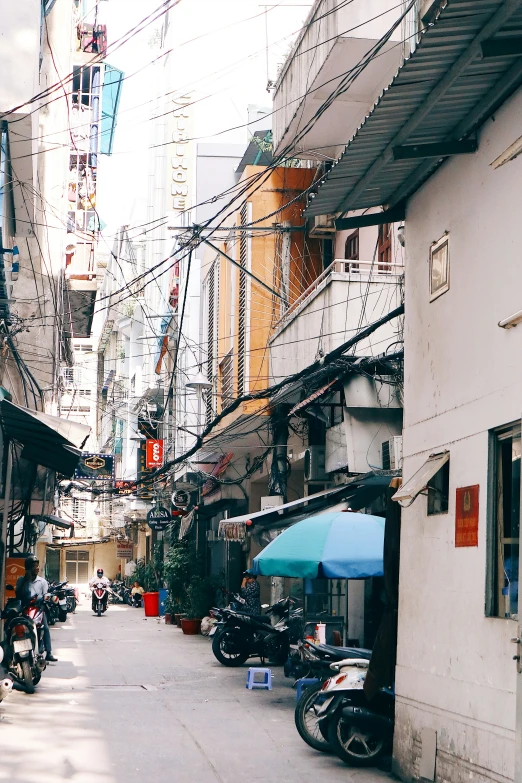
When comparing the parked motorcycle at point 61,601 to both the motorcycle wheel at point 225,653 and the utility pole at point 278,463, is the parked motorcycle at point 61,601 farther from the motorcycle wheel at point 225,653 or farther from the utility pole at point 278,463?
the motorcycle wheel at point 225,653

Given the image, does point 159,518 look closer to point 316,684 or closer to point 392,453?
point 392,453

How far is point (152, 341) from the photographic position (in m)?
45.3

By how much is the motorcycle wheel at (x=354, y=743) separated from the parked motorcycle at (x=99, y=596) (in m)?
25.8

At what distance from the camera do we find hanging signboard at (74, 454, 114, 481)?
28.4 meters

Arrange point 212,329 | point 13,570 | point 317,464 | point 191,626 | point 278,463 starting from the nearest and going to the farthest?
point 317,464, point 13,570, point 278,463, point 212,329, point 191,626

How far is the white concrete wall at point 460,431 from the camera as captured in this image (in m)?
6.92

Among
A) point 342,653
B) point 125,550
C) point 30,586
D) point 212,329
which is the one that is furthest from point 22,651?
point 125,550

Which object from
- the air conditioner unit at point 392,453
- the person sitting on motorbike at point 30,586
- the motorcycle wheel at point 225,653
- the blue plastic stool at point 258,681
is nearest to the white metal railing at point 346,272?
the air conditioner unit at point 392,453

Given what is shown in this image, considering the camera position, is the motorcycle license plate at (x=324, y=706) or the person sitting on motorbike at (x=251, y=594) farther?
the person sitting on motorbike at (x=251, y=594)

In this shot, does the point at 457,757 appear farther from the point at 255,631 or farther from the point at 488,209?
the point at 255,631

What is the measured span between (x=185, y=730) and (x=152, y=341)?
3530 centimetres

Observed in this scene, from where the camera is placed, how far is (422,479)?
8180 mm

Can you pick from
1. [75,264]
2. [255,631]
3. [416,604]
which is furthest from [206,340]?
[416,604]

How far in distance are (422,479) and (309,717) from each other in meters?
3.24
